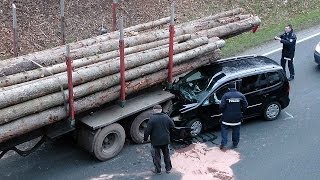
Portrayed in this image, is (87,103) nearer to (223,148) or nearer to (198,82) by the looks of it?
(198,82)

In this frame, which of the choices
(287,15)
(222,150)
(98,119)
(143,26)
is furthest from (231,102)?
(287,15)

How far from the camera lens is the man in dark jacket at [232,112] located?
40.0 ft

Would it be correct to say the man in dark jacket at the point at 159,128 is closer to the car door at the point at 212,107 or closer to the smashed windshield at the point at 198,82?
the car door at the point at 212,107

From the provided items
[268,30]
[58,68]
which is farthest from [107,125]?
[268,30]

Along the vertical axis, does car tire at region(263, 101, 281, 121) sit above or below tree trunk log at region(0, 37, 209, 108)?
below

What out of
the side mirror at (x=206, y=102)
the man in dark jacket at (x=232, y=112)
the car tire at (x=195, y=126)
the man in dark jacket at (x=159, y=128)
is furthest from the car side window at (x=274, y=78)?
the man in dark jacket at (x=159, y=128)

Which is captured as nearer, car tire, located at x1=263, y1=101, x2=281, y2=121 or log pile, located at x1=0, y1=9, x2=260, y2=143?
log pile, located at x1=0, y1=9, x2=260, y2=143

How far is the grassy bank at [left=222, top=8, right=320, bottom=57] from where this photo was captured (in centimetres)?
1869

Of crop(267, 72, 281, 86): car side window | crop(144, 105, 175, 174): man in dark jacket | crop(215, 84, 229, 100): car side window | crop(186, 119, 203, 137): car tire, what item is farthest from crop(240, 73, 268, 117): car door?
crop(144, 105, 175, 174): man in dark jacket

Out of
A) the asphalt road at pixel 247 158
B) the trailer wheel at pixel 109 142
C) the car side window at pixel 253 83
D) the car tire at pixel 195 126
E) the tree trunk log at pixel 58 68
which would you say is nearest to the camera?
the tree trunk log at pixel 58 68

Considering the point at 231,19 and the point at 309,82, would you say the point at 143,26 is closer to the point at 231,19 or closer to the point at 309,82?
the point at 231,19

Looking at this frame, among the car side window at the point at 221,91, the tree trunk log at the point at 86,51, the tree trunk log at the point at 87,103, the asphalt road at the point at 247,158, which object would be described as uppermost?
the tree trunk log at the point at 86,51

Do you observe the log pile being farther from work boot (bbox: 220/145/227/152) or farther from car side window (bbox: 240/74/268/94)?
work boot (bbox: 220/145/227/152)

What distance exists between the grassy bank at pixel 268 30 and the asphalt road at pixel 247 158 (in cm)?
482
